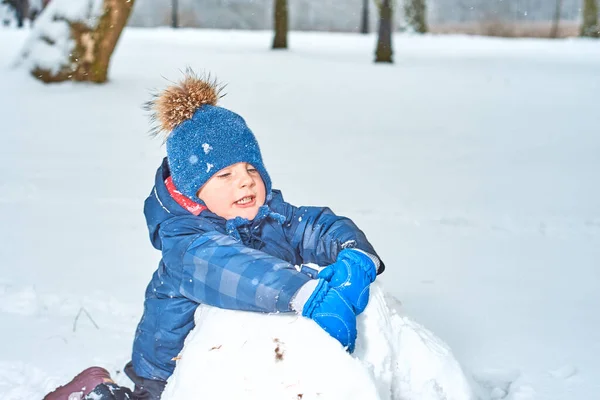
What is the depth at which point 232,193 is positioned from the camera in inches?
106

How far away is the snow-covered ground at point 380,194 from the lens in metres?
4.05

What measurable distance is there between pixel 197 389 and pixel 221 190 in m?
0.72

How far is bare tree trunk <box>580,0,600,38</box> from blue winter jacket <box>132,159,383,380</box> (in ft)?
72.5

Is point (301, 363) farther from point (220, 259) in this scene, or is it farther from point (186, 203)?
point (186, 203)

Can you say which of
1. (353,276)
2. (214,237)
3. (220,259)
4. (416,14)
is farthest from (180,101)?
(416,14)

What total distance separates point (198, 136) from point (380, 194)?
4495 mm

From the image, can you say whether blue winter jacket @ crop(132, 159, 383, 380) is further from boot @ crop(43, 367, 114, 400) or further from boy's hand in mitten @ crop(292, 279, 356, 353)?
boot @ crop(43, 367, 114, 400)

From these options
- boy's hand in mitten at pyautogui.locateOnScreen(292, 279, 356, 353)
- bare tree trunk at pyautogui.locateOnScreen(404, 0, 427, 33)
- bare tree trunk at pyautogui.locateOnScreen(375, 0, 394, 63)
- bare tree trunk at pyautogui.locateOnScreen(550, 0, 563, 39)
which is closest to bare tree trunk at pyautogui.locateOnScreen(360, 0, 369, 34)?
bare tree trunk at pyautogui.locateOnScreen(404, 0, 427, 33)

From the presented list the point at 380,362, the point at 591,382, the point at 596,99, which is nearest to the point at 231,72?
the point at 596,99

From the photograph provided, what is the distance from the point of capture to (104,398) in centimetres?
297

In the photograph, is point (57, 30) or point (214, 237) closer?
point (214, 237)

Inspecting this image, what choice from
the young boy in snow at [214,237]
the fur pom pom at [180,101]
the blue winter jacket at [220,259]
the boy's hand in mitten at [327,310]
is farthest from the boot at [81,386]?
the boy's hand in mitten at [327,310]

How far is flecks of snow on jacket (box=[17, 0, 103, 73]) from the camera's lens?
1027 cm

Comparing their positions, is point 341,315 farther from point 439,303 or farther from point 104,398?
point 439,303
